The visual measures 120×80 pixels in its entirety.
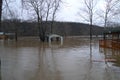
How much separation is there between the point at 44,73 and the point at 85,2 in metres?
59.0

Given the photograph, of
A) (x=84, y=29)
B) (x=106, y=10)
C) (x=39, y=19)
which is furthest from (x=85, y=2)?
(x=84, y=29)

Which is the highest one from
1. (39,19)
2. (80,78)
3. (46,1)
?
(46,1)

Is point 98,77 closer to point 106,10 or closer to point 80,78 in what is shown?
point 80,78

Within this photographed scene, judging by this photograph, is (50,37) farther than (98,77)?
Yes

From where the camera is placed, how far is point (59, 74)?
1378cm

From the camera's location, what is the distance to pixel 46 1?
67.7 metres

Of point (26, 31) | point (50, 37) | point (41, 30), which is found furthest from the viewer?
point (26, 31)

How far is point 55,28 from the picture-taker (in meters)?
104

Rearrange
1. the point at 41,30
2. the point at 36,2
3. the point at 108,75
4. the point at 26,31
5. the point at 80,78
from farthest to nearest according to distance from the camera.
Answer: the point at 26,31
the point at 41,30
the point at 36,2
the point at 108,75
the point at 80,78

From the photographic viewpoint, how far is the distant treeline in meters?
85.9

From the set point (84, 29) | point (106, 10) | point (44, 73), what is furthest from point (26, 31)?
point (44, 73)

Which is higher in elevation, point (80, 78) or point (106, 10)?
point (106, 10)

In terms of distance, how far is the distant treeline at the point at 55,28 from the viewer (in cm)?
8588

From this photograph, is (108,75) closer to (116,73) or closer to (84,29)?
(116,73)
